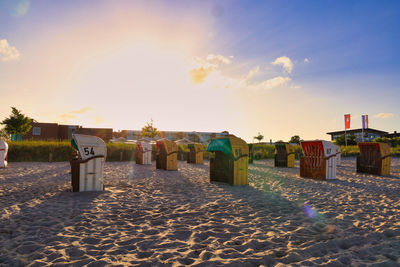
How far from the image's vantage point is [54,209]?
15.9ft

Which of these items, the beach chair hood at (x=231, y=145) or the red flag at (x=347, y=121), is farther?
the red flag at (x=347, y=121)

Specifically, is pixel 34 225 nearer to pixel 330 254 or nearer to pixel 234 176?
pixel 330 254

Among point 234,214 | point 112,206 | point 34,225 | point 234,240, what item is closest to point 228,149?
point 234,214

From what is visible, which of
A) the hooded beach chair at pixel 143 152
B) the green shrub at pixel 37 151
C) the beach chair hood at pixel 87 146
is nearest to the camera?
the beach chair hood at pixel 87 146

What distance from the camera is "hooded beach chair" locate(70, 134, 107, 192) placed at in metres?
6.66

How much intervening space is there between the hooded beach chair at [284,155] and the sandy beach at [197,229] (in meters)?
9.21

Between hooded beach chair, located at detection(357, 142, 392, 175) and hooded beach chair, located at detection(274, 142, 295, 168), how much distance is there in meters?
4.04

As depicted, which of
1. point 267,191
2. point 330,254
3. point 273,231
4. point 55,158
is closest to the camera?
point 330,254

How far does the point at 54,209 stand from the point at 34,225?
1005 millimetres

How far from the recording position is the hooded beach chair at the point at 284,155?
15618 millimetres

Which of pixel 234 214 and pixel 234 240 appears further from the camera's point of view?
pixel 234 214

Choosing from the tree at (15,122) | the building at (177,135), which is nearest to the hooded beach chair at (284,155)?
the tree at (15,122)

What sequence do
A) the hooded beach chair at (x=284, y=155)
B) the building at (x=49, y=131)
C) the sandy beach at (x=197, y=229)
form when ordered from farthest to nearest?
the building at (x=49, y=131)
the hooded beach chair at (x=284, y=155)
the sandy beach at (x=197, y=229)

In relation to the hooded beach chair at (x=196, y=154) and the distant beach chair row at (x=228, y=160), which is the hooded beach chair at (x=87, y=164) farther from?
the hooded beach chair at (x=196, y=154)
